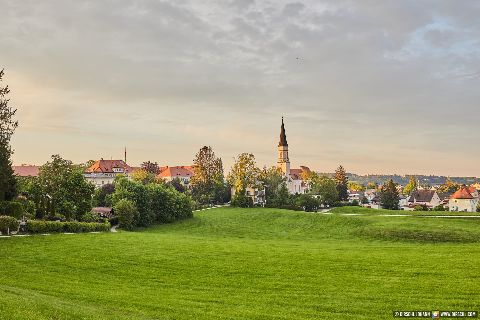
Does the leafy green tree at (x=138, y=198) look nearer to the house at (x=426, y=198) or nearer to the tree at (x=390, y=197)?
the tree at (x=390, y=197)

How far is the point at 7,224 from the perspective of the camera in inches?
1630

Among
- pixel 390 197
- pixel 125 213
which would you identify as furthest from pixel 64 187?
pixel 390 197

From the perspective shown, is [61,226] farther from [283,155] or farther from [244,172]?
[283,155]

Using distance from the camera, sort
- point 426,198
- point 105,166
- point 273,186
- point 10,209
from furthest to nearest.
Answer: point 426,198
point 105,166
point 273,186
point 10,209

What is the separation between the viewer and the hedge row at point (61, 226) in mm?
43812

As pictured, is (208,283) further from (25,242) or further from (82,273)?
(25,242)

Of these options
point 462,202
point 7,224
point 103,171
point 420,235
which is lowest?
point 420,235

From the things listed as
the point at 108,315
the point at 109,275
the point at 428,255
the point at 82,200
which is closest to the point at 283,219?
the point at 82,200

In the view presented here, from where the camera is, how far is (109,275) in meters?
29.3

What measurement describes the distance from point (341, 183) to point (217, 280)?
115 metres

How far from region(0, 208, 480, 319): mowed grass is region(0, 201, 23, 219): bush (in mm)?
6933

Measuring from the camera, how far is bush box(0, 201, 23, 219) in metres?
45.7

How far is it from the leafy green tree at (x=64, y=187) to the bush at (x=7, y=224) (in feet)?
62.5

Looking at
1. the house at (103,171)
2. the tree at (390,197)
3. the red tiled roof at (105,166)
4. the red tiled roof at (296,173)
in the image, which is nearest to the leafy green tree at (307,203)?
the tree at (390,197)
